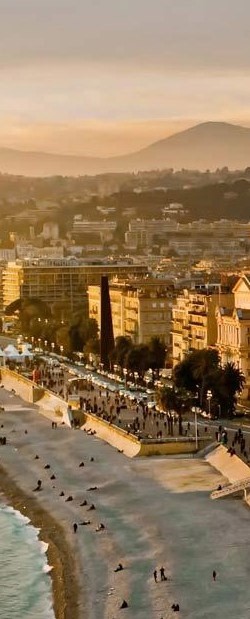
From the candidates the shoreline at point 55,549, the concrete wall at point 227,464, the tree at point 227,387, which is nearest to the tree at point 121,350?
the tree at point 227,387

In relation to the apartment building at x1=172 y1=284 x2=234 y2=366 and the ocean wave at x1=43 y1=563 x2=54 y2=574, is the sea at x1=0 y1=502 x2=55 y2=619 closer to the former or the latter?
the ocean wave at x1=43 y1=563 x2=54 y2=574

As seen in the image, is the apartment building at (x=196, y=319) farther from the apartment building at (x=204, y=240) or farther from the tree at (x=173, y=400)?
the apartment building at (x=204, y=240)

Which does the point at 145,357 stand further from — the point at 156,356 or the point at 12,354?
the point at 12,354

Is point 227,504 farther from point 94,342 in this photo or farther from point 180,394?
point 94,342

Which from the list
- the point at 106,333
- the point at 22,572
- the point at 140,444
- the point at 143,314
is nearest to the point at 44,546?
the point at 22,572

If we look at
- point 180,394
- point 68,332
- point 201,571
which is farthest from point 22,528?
point 68,332
